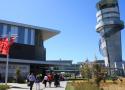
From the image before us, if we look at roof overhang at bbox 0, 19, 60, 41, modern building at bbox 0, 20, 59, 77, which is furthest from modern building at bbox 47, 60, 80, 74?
roof overhang at bbox 0, 19, 60, 41

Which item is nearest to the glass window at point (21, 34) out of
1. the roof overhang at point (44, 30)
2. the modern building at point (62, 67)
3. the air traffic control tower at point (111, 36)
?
the roof overhang at point (44, 30)

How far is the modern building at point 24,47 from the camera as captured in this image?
62963 mm

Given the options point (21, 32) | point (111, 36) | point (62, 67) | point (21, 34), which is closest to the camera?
point (21, 34)

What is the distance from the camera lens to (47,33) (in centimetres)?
7575

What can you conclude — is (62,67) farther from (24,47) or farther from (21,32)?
(24,47)

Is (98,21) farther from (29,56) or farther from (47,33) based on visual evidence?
(29,56)

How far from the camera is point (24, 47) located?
66875mm

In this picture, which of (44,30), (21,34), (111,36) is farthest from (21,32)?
(111,36)

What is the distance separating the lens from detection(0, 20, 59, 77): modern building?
63.0 meters

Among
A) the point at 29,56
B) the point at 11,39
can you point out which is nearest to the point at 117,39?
the point at 29,56

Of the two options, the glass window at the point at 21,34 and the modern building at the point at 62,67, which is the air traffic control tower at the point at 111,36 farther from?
the glass window at the point at 21,34

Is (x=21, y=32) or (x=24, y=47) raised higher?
(x=21, y=32)

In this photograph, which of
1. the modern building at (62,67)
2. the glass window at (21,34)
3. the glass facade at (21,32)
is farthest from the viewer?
the modern building at (62,67)

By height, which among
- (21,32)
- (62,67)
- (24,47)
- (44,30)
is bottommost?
(62,67)
